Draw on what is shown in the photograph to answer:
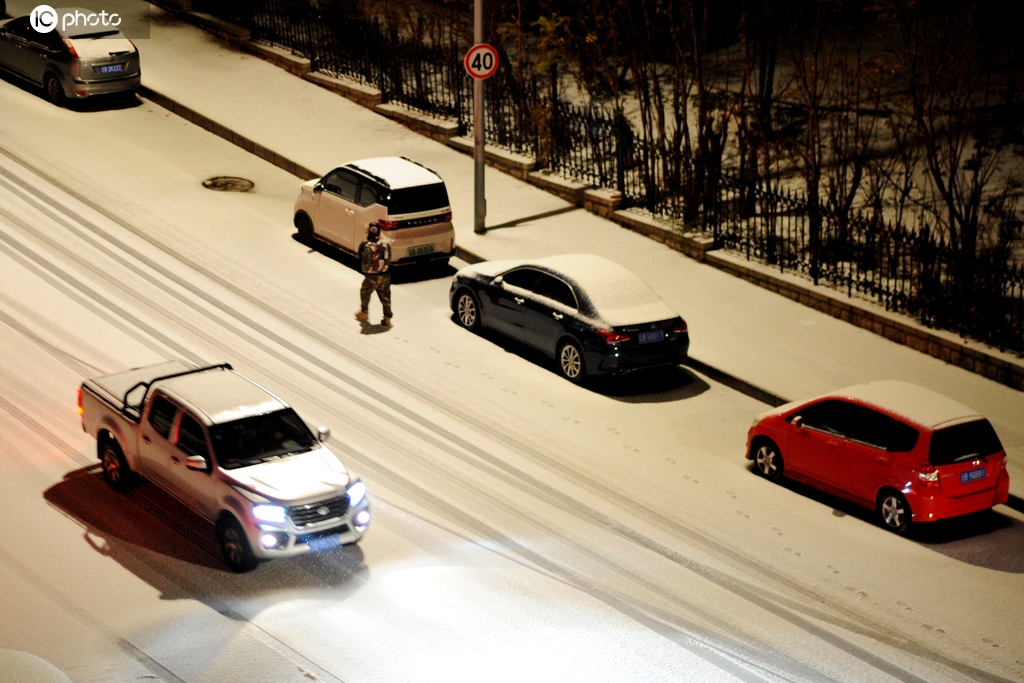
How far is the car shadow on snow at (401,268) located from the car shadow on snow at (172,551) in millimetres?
7743

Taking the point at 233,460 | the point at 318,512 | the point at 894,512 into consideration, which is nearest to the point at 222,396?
the point at 233,460

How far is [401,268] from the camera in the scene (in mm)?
20625

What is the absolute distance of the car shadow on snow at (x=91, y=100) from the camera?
84.4 feet

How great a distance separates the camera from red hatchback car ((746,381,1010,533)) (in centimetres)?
1341

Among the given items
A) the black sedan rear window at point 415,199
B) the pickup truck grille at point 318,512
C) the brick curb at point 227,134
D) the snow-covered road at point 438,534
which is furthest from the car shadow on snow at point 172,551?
the brick curb at point 227,134

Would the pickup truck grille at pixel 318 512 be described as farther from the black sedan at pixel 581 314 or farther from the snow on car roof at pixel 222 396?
the black sedan at pixel 581 314

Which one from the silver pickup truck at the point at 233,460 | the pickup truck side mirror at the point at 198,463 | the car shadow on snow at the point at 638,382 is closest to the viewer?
the silver pickup truck at the point at 233,460

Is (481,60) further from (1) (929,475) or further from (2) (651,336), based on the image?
(1) (929,475)

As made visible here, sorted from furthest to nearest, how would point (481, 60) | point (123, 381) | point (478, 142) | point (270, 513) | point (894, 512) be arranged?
point (478, 142) < point (481, 60) < point (894, 512) < point (123, 381) < point (270, 513)

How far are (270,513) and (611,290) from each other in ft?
23.2

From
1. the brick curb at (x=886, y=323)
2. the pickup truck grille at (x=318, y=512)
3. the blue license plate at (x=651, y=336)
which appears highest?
the pickup truck grille at (x=318, y=512)

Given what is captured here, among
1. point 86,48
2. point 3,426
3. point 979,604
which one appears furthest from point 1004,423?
point 86,48

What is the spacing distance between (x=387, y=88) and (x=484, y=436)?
1454 cm

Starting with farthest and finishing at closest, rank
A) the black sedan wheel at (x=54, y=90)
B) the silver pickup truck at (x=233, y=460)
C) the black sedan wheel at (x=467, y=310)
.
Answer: the black sedan wheel at (x=54, y=90) < the black sedan wheel at (x=467, y=310) < the silver pickup truck at (x=233, y=460)
